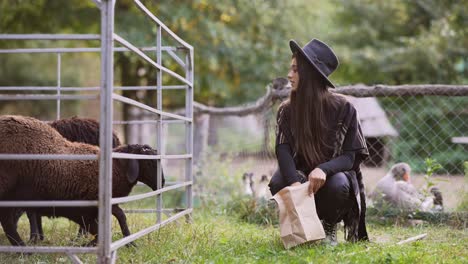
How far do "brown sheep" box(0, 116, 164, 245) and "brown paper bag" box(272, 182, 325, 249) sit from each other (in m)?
A: 1.49

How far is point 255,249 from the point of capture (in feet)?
15.3

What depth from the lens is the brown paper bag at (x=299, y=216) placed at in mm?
4332

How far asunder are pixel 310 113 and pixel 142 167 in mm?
1542

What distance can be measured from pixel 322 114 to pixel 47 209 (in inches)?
89.0

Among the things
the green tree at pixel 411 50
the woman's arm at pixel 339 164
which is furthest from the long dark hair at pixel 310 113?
the green tree at pixel 411 50

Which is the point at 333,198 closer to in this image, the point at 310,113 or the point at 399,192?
the point at 310,113

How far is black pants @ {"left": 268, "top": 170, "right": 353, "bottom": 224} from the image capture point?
4598 mm

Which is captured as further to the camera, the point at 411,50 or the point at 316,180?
the point at 411,50

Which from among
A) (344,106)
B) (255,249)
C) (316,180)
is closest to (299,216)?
(316,180)

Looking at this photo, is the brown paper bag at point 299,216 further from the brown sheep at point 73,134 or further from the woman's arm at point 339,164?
the brown sheep at point 73,134

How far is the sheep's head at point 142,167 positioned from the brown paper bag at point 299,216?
4.29ft

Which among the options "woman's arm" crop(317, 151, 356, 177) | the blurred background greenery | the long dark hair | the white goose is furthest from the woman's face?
the blurred background greenery

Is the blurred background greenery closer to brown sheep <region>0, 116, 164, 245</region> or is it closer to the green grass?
the green grass

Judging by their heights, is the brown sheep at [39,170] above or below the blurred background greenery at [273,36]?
below
